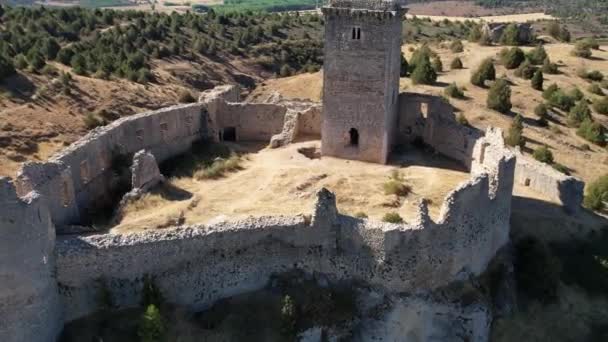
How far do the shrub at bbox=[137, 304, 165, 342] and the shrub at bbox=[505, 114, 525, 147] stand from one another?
18.2 m

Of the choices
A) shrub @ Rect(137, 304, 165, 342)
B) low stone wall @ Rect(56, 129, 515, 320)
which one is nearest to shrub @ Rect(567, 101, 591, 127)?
low stone wall @ Rect(56, 129, 515, 320)

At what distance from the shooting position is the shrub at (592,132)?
27.7 meters

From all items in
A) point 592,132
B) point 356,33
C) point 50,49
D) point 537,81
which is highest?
point 356,33

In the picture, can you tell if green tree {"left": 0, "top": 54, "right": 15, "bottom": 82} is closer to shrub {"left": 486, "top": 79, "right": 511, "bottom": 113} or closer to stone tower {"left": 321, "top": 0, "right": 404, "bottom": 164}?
stone tower {"left": 321, "top": 0, "right": 404, "bottom": 164}

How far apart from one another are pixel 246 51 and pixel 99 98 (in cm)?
1843

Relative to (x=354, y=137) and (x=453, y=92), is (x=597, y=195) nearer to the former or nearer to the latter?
(x=354, y=137)

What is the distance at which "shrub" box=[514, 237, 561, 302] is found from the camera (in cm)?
1717

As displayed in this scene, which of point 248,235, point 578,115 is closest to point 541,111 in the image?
point 578,115

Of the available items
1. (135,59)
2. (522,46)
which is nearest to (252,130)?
(135,59)

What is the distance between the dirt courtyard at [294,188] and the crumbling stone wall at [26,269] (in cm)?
360

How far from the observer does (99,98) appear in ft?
92.0

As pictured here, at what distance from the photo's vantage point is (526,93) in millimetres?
32250

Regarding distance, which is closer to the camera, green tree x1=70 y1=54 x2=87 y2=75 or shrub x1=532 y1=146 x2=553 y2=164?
shrub x1=532 y1=146 x2=553 y2=164

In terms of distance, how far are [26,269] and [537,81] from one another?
28.7 m
